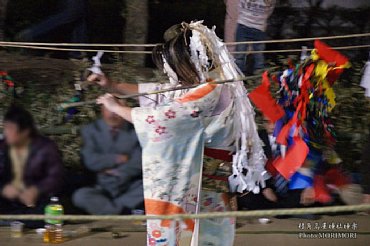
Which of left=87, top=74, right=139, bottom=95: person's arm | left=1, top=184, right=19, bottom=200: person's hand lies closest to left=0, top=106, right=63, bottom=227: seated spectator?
left=1, top=184, right=19, bottom=200: person's hand

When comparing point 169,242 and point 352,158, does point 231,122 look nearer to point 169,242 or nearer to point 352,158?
point 169,242

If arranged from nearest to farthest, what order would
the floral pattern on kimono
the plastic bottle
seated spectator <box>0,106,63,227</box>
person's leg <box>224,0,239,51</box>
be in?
1. the floral pattern on kimono
2. the plastic bottle
3. seated spectator <box>0,106,63,227</box>
4. person's leg <box>224,0,239,51</box>

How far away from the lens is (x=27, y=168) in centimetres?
505

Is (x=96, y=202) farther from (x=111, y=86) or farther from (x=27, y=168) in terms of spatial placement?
(x=111, y=86)

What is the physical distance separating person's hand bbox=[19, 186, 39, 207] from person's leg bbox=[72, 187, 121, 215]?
0.30 metres

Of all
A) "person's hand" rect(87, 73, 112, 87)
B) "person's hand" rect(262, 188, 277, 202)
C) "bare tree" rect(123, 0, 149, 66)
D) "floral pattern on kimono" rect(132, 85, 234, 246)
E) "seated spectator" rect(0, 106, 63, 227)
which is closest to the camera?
"floral pattern on kimono" rect(132, 85, 234, 246)

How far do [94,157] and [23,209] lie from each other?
563mm

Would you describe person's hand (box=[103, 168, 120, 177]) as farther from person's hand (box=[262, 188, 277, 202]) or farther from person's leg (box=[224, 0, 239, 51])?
person's leg (box=[224, 0, 239, 51])

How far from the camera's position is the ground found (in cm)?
489

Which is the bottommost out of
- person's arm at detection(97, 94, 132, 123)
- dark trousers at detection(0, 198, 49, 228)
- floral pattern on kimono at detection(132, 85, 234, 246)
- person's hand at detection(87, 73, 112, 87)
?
dark trousers at detection(0, 198, 49, 228)

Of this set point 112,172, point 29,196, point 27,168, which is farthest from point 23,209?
point 112,172

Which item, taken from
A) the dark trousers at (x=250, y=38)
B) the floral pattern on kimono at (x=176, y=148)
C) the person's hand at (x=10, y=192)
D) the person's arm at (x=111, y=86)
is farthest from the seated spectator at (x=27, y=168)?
the dark trousers at (x=250, y=38)

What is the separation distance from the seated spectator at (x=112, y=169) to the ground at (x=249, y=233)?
0.45 feet

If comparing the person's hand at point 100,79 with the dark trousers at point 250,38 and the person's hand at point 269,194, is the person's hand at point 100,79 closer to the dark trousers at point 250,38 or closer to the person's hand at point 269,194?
the person's hand at point 269,194
